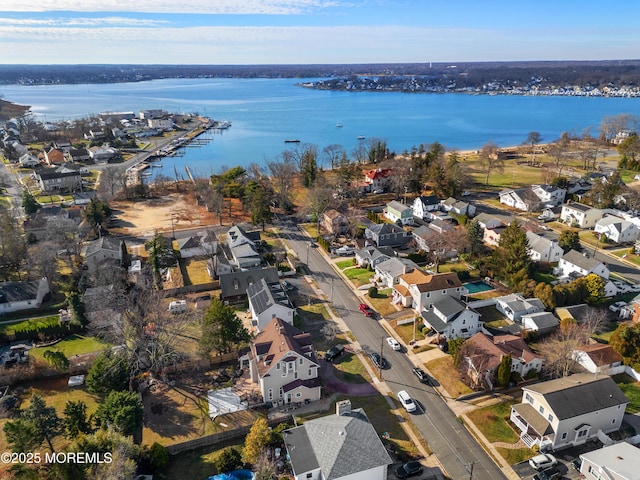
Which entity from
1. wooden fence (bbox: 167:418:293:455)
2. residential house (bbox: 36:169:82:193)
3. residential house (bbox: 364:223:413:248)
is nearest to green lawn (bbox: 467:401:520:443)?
wooden fence (bbox: 167:418:293:455)

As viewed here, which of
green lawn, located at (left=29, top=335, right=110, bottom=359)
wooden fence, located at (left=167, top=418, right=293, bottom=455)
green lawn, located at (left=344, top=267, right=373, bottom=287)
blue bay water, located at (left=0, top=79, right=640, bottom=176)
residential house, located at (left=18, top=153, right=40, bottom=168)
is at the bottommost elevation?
wooden fence, located at (left=167, top=418, right=293, bottom=455)

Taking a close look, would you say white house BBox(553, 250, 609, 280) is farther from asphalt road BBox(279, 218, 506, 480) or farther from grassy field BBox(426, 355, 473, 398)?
asphalt road BBox(279, 218, 506, 480)

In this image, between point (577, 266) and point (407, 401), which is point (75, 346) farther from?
point (577, 266)

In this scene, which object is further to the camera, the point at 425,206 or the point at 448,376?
the point at 425,206

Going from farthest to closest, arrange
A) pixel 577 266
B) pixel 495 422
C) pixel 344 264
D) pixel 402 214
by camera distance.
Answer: pixel 402 214, pixel 344 264, pixel 577 266, pixel 495 422

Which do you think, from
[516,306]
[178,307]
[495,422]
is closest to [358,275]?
[516,306]

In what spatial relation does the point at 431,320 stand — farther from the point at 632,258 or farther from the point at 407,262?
the point at 632,258
